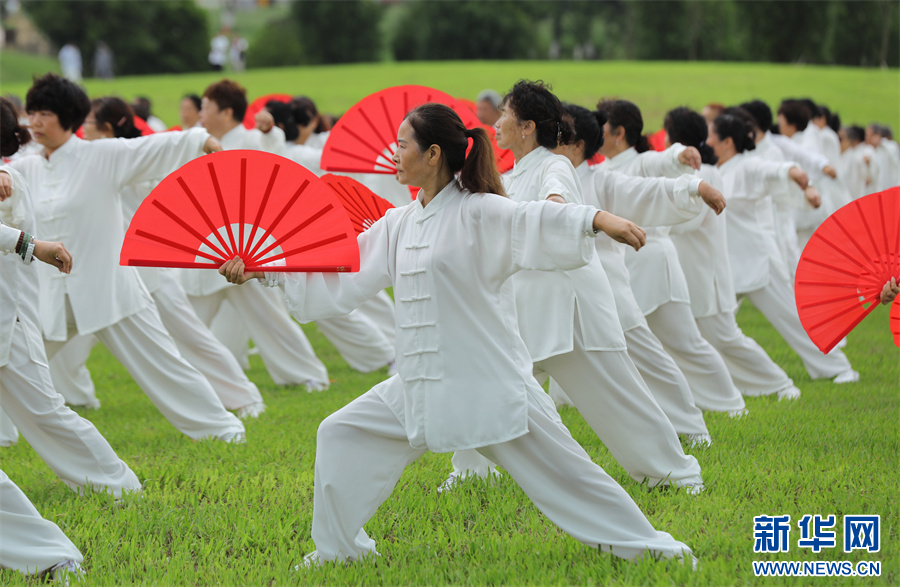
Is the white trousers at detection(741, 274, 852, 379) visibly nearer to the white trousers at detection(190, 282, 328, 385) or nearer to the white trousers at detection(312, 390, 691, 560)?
the white trousers at detection(190, 282, 328, 385)

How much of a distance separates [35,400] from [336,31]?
6055cm

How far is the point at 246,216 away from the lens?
137 inches

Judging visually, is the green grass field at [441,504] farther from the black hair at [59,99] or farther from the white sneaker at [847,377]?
the black hair at [59,99]

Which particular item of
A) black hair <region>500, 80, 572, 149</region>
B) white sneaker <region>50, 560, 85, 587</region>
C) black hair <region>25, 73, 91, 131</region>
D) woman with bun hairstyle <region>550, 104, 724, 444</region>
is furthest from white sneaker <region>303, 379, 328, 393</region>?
white sneaker <region>50, 560, 85, 587</region>

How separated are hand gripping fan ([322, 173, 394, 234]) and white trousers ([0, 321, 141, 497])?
153 cm

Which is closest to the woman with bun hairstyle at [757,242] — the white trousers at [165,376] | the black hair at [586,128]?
the black hair at [586,128]

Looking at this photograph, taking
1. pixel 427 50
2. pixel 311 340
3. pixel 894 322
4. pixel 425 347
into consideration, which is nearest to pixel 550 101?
pixel 425 347

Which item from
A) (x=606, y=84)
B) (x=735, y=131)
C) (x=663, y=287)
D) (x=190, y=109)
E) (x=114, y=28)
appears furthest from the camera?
(x=114, y=28)

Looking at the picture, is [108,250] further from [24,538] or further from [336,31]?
[336,31]

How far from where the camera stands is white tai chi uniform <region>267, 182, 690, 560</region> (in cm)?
337

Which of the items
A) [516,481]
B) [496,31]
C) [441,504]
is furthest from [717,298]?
[496,31]

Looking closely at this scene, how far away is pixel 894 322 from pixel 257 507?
9.79ft

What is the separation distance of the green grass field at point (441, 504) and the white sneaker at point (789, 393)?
7cm

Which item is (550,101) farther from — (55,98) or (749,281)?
(749,281)
